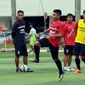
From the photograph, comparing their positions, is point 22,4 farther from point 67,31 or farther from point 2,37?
point 67,31

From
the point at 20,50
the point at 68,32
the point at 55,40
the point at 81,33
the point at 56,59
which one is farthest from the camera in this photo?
the point at 68,32

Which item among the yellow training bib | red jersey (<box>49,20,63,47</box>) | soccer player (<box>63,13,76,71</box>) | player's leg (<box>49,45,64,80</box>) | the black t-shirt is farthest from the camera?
soccer player (<box>63,13,76,71</box>)

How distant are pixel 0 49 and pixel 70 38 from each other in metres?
15.6

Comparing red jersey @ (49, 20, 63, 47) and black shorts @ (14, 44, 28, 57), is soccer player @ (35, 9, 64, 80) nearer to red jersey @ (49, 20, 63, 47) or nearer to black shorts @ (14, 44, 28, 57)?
red jersey @ (49, 20, 63, 47)

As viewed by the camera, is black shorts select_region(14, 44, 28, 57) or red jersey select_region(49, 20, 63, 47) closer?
red jersey select_region(49, 20, 63, 47)

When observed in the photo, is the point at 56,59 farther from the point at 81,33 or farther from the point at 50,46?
the point at 81,33

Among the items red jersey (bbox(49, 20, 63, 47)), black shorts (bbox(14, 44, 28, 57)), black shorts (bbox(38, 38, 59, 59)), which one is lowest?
black shorts (bbox(14, 44, 28, 57))

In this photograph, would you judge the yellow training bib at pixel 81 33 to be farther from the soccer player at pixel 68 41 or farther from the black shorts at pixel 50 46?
the black shorts at pixel 50 46

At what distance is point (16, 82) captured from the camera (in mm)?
12406

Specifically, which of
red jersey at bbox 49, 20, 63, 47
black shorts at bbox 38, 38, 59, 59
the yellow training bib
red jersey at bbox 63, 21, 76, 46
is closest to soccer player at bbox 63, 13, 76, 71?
red jersey at bbox 63, 21, 76, 46

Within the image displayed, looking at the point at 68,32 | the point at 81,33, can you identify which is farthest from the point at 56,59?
the point at 68,32

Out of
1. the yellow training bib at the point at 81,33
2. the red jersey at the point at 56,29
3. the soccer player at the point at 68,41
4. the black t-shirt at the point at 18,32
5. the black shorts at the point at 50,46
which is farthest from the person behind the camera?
the soccer player at the point at 68,41

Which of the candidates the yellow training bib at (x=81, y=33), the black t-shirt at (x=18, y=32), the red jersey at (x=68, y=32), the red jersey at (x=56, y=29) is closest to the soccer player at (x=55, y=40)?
the red jersey at (x=56, y=29)

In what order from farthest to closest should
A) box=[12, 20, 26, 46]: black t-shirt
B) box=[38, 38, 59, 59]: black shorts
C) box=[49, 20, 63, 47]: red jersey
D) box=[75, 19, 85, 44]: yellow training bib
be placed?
1. box=[12, 20, 26, 46]: black t-shirt
2. box=[75, 19, 85, 44]: yellow training bib
3. box=[49, 20, 63, 47]: red jersey
4. box=[38, 38, 59, 59]: black shorts
